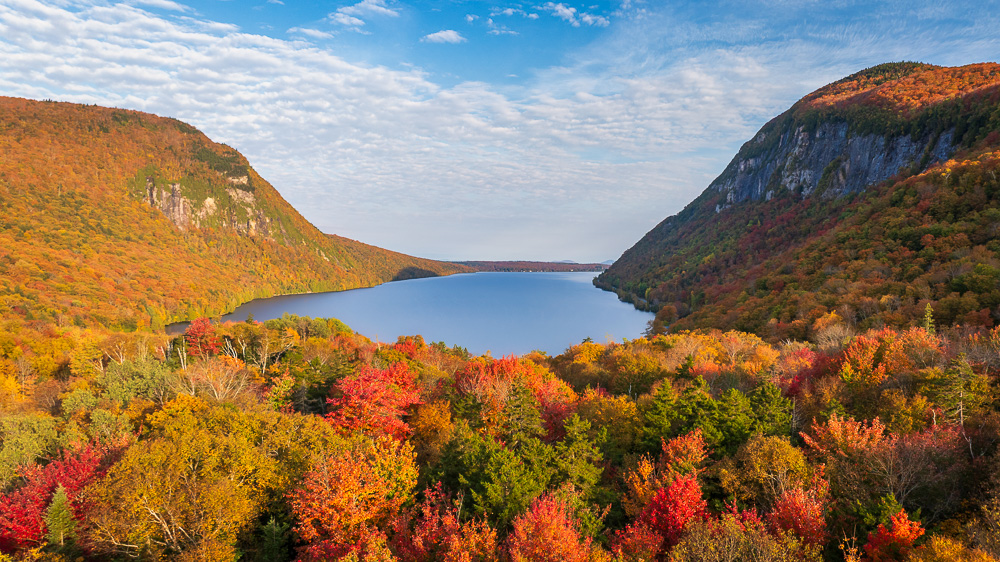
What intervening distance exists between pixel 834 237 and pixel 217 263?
22128cm

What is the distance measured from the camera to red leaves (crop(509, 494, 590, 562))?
47.1 feet

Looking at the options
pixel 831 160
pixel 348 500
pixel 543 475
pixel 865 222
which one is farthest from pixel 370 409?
pixel 831 160

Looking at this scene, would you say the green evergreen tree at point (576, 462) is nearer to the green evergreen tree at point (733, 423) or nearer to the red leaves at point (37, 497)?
the green evergreen tree at point (733, 423)

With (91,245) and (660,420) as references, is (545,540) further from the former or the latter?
(91,245)

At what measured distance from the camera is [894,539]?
14.2 m

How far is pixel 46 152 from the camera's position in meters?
172

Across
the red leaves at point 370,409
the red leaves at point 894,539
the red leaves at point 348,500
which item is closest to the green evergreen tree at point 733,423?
the red leaves at point 894,539

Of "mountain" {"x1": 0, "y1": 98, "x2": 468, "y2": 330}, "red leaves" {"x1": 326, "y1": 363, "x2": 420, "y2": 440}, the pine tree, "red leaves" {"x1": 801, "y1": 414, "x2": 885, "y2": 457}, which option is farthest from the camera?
"mountain" {"x1": 0, "y1": 98, "x2": 468, "y2": 330}

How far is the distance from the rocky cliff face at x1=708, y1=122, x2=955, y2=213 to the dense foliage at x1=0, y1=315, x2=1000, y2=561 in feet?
323

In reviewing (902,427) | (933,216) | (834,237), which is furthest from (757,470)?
(834,237)

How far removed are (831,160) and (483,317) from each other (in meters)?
117

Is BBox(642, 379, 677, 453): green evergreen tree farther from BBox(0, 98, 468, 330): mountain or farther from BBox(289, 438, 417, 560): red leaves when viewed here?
BBox(0, 98, 468, 330): mountain

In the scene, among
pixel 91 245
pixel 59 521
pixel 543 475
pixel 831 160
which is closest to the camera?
pixel 59 521

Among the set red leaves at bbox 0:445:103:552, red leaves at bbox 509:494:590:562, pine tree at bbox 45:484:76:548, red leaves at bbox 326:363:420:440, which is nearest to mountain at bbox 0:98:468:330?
red leaves at bbox 0:445:103:552
